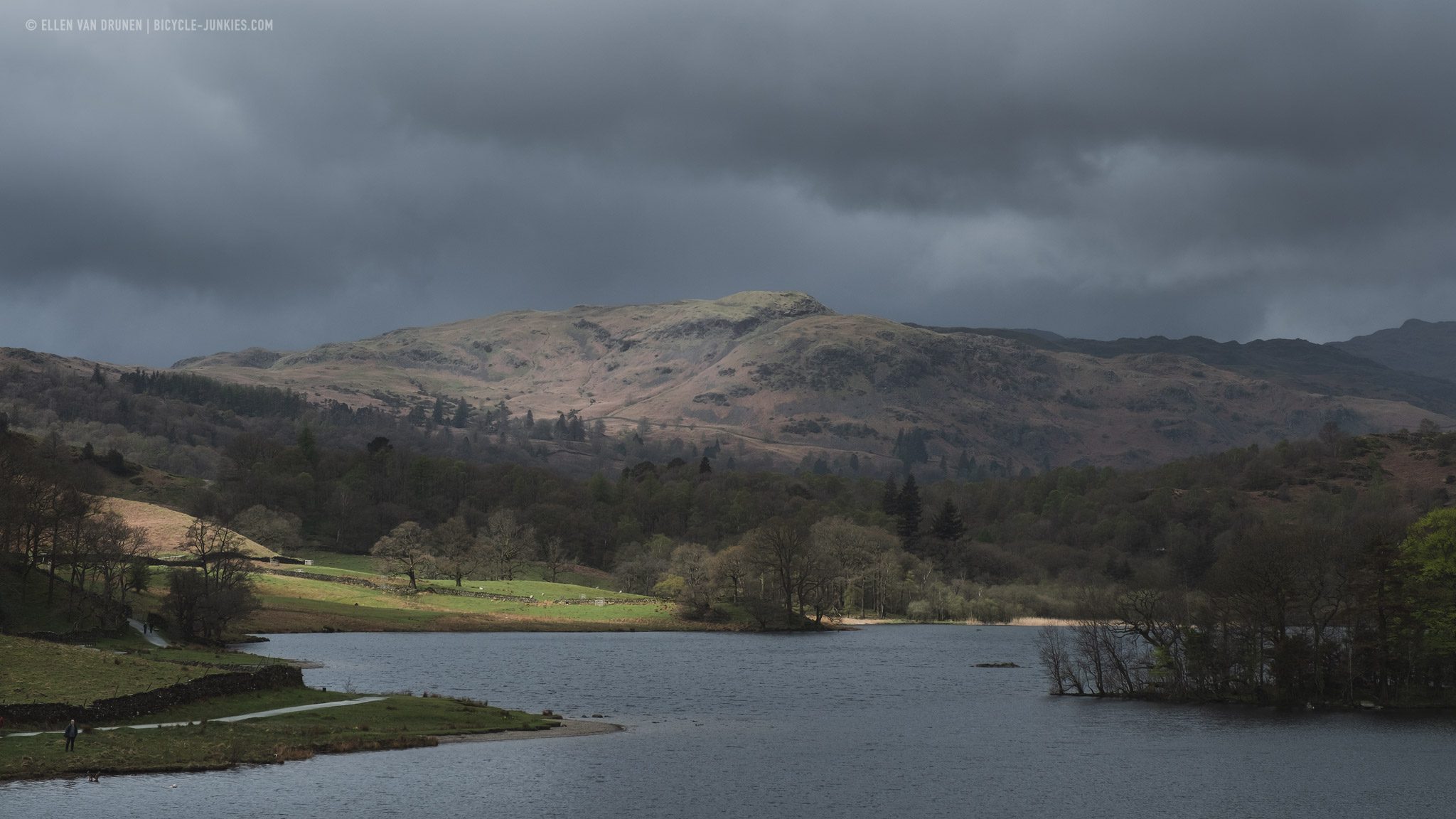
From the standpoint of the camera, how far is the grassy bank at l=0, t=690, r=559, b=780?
5141cm

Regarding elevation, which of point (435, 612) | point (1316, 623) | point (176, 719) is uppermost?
point (1316, 623)

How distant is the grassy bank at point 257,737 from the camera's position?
51406 mm

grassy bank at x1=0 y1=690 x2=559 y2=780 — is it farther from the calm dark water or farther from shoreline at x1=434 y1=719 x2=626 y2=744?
the calm dark water

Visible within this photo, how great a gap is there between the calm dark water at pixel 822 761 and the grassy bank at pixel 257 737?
1.33 m

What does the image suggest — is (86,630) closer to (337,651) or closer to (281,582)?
(337,651)

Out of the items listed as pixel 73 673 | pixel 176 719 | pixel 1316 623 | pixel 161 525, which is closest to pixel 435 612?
pixel 161 525

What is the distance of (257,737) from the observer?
59.2m

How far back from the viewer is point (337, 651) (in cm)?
12256

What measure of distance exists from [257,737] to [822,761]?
2928 cm

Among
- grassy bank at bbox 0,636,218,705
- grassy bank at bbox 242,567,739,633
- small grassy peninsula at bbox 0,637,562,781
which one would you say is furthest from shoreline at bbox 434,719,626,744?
grassy bank at bbox 242,567,739,633

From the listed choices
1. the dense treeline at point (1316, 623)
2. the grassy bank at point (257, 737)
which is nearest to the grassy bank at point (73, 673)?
the grassy bank at point (257, 737)

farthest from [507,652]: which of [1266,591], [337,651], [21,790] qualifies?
[21,790]

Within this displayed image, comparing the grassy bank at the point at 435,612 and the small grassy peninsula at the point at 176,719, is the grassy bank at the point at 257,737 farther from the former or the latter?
the grassy bank at the point at 435,612

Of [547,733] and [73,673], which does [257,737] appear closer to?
→ [73,673]
